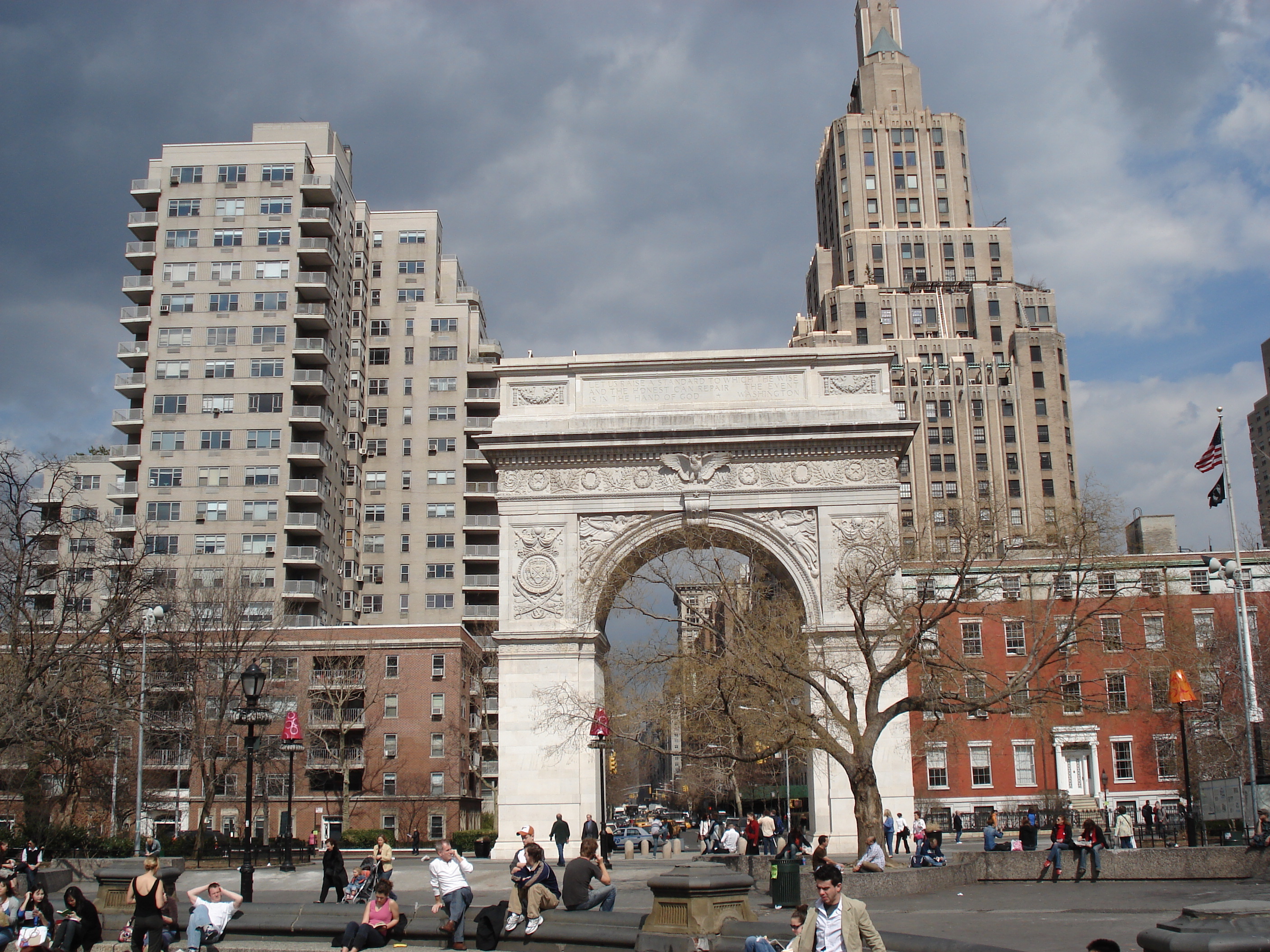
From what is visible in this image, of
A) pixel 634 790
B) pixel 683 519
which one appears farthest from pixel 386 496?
pixel 634 790

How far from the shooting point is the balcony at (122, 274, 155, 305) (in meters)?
71.5

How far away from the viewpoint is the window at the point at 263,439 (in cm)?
6925

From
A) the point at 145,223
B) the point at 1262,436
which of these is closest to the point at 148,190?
the point at 145,223

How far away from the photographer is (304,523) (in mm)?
68375

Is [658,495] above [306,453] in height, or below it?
below

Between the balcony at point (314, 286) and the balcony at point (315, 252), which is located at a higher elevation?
the balcony at point (315, 252)

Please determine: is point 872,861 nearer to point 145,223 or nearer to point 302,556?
point 302,556

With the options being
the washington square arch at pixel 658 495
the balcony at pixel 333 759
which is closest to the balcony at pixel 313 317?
the balcony at pixel 333 759

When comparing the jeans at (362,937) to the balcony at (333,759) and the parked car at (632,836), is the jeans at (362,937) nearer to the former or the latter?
the parked car at (632,836)

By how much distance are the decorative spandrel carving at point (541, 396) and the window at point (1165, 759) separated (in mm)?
32479

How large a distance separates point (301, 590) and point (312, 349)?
1468 centimetres

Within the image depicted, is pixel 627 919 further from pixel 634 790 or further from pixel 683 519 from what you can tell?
pixel 634 790

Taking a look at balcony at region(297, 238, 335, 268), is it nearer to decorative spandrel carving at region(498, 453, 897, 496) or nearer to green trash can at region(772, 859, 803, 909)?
decorative spandrel carving at region(498, 453, 897, 496)

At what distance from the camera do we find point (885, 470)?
35875 millimetres
